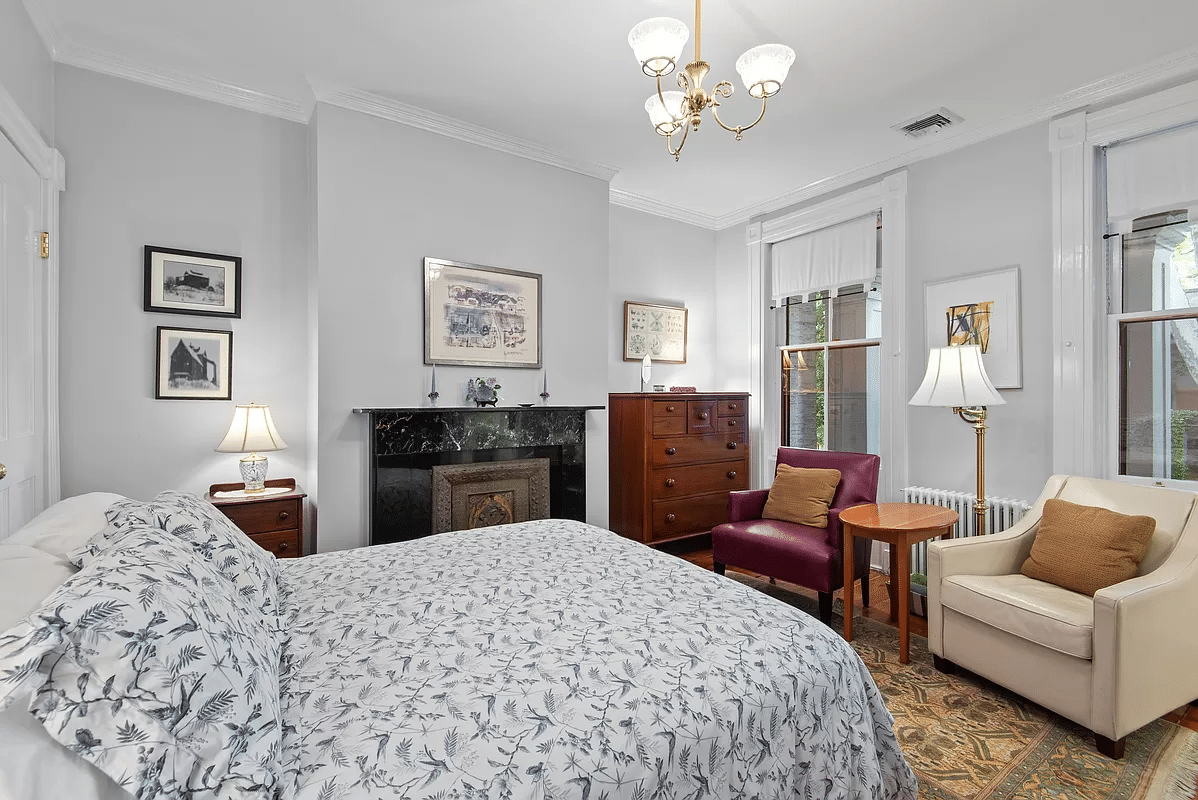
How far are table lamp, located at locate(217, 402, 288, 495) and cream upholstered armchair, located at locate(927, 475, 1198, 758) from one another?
3260mm

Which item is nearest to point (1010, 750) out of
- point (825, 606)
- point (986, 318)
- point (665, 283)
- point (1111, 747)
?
point (1111, 747)

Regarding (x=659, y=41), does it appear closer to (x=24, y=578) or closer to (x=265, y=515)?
(x=24, y=578)

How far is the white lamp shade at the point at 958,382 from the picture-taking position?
286 cm

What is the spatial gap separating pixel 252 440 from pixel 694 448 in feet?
9.51

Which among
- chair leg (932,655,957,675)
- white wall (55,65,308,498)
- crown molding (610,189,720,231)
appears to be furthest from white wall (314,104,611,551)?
chair leg (932,655,957,675)

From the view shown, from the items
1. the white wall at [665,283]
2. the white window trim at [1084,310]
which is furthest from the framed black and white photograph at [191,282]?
the white window trim at [1084,310]

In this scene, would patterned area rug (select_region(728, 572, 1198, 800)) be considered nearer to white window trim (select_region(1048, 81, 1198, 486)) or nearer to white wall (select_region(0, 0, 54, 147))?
white window trim (select_region(1048, 81, 1198, 486))

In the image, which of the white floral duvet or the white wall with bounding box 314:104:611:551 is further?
the white wall with bounding box 314:104:611:551

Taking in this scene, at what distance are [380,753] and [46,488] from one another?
8.48ft

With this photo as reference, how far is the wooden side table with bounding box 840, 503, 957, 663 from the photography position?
8.73 ft

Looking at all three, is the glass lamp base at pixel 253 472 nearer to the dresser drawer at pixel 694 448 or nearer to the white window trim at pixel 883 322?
the dresser drawer at pixel 694 448

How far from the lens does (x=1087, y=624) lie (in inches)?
79.0

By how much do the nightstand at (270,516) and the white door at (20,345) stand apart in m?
0.69

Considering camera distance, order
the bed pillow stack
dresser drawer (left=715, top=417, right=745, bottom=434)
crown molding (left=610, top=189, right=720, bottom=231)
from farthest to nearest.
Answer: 1. crown molding (left=610, top=189, right=720, bottom=231)
2. dresser drawer (left=715, top=417, right=745, bottom=434)
3. the bed pillow stack
